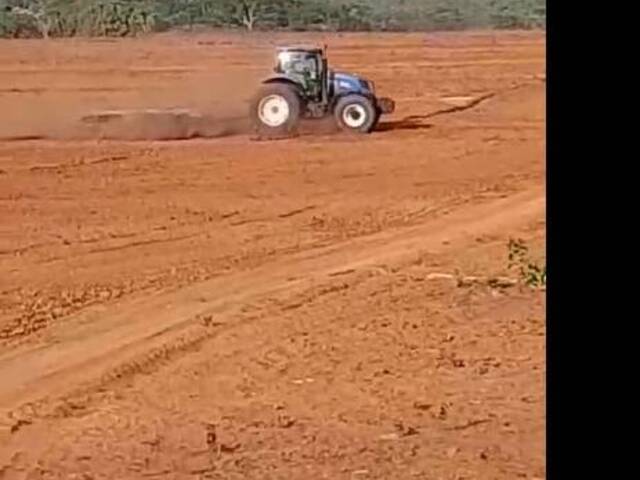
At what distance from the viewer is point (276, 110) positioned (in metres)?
23.6

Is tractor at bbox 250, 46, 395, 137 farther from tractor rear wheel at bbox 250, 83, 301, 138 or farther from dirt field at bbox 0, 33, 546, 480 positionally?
dirt field at bbox 0, 33, 546, 480

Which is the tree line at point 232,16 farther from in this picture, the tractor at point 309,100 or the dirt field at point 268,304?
the dirt field at point 268,304

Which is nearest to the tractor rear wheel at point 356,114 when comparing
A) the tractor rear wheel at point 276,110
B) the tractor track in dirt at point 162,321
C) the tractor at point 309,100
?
the tractor at point 309,100

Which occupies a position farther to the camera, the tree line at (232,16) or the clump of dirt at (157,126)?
the tree line at (232,16)

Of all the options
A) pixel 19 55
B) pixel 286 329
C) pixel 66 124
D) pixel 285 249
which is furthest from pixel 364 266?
pixel 19 55

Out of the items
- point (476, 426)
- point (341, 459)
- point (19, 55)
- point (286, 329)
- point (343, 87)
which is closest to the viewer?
point (341, 459)

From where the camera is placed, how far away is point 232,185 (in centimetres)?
1836

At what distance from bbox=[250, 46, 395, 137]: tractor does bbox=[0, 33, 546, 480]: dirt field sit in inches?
14.8

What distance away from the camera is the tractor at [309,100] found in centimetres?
2353

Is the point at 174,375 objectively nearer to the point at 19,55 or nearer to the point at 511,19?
the point at 19,55

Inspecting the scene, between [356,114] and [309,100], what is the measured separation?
34.3 inches

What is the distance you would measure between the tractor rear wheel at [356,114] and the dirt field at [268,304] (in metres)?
0.35

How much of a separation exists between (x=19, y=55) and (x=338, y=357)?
41032mm

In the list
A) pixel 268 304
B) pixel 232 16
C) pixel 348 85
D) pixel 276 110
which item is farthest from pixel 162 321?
pixel 232 16
